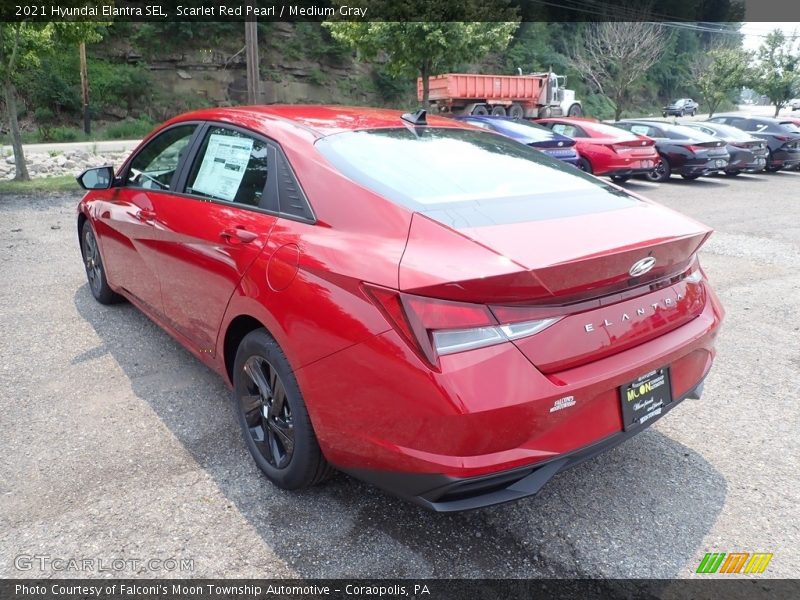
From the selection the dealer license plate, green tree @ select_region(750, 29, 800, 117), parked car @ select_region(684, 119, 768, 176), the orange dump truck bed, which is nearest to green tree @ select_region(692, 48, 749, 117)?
green tree @ select_region(750, 29, 800, 117)

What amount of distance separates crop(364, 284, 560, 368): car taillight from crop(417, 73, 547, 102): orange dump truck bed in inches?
→ 1003

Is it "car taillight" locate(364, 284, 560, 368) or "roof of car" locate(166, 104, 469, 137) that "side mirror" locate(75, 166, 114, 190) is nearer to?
"roof of car" locate(166, 104, 469, 137)

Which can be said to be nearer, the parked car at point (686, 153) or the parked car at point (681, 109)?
the parked car at point (686, 153)

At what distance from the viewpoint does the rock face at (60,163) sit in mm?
13758

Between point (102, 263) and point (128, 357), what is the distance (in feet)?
3.34

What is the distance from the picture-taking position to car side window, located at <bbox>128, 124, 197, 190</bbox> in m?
3.67

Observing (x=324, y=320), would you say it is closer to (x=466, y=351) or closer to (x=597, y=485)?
(x=466, y=351)

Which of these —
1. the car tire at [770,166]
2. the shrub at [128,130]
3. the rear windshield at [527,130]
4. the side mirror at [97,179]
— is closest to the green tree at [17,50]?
the rear windshield at [527,130]

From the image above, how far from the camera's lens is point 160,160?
394 centimetres

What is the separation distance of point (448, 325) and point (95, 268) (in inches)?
159

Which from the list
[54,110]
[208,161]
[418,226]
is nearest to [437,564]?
[418,226]

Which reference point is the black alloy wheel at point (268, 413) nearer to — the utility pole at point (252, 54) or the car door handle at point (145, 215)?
the car door handle at point (145, 215)

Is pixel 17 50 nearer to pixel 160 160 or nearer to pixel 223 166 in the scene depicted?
pixel 160 160

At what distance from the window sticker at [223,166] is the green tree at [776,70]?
42504mm
